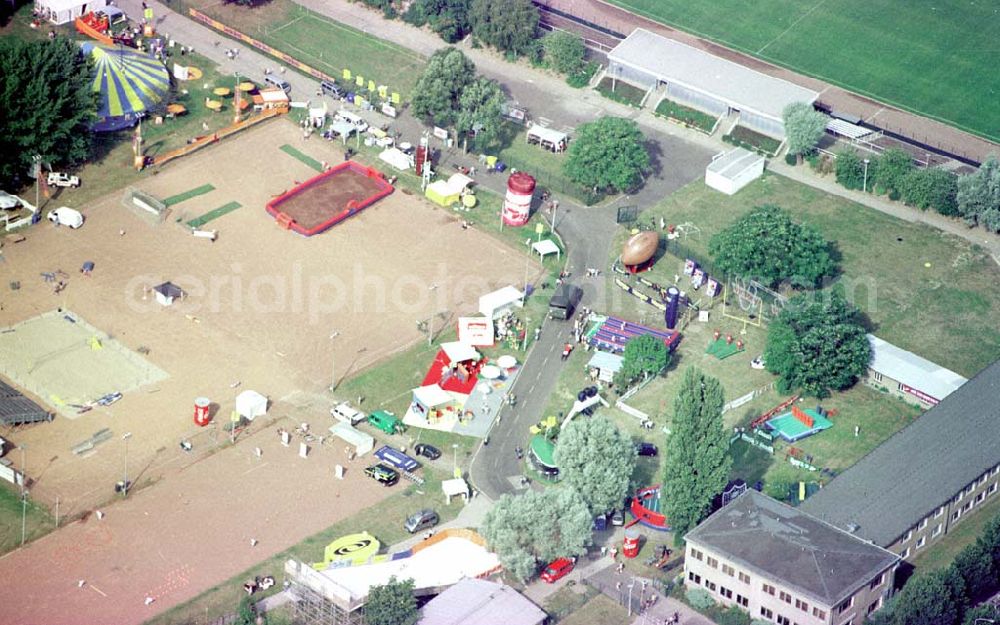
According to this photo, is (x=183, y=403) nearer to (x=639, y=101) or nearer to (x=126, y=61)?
(x=126, y=61)

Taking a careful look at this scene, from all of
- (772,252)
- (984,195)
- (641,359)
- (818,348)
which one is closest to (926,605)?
(818,348)

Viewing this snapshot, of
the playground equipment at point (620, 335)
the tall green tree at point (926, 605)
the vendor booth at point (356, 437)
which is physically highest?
the tall green tree at point (926, 605)

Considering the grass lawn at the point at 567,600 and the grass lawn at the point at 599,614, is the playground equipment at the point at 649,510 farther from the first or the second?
the grass lawn at the point at 599,614

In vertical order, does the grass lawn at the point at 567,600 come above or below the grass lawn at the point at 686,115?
below

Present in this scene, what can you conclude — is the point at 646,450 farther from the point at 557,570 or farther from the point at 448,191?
the point at 448,191

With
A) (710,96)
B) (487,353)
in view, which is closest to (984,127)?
(710,96)

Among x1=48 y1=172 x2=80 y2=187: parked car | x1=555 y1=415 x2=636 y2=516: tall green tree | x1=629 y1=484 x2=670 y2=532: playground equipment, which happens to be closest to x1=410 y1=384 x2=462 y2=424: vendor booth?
x1=555 y1=415 x2=636 y2=516: tall green tree

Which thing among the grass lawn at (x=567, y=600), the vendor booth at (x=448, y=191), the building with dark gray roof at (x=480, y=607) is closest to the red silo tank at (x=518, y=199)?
the vendor booth at (x=448, y=191)
